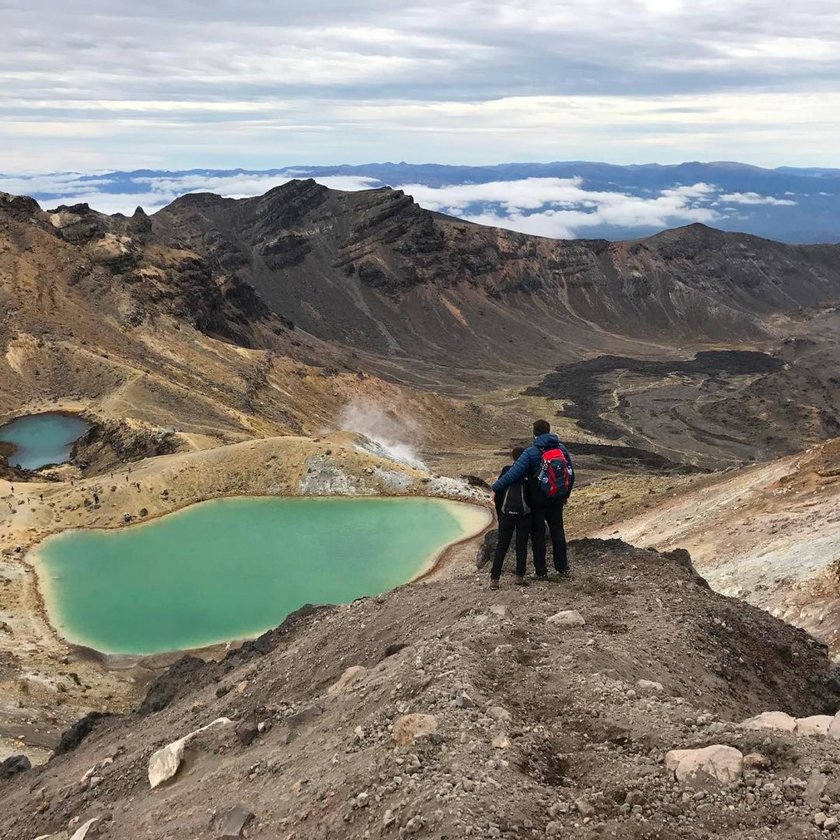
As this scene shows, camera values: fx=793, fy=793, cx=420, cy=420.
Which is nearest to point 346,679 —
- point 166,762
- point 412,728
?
point 166,762

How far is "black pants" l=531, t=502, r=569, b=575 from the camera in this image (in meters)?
14.0

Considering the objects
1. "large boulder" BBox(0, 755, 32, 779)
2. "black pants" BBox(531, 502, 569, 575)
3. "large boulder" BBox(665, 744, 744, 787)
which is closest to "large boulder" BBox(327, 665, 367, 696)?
"black pants" BBox(531, 502, 569, 575)

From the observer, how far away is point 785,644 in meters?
13.0

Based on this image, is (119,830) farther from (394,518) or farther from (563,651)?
(394,518)

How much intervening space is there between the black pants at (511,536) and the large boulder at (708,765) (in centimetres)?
607

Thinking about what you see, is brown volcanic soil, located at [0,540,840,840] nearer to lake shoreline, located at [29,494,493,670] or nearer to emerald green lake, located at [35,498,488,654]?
lake shoreline, located at [29,494,493,670]

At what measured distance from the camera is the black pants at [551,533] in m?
14.0

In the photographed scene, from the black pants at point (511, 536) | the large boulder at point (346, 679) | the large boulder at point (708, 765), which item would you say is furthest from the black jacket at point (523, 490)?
the large boulder at point (708, 765)

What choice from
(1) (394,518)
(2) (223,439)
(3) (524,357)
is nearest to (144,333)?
(2) (223,439)

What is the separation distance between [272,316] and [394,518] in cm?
10825

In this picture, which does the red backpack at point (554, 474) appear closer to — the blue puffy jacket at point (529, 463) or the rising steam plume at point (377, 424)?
the blue puffy jacket at point (529, 463)

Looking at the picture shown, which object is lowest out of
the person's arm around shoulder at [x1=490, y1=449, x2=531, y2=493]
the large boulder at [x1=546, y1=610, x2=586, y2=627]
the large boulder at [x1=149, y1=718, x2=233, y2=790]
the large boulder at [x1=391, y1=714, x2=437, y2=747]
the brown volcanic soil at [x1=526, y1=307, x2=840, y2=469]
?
the brown volcanic soil at [x1=526, y1=307, x2=840, y2=469]

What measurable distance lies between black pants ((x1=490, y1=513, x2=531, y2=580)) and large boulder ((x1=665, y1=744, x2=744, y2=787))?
239 inches

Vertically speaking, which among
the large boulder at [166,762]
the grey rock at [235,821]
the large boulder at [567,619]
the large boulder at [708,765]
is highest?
the large boulder at [708,765]
